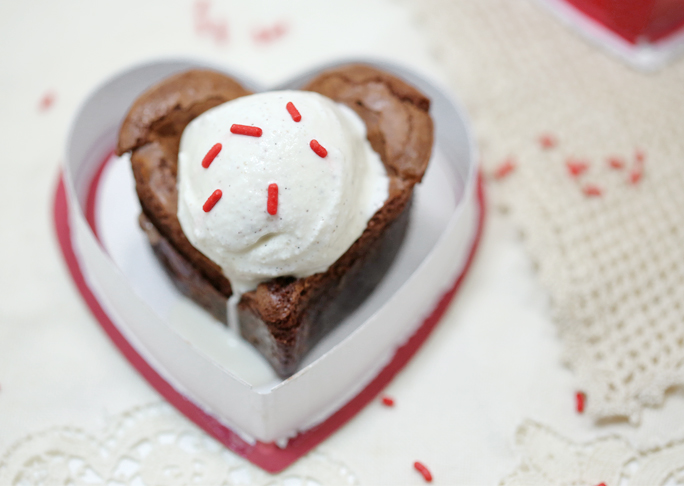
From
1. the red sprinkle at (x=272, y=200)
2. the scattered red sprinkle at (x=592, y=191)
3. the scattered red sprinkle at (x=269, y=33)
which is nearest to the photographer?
the red sprinkle at (x=272, y=200)

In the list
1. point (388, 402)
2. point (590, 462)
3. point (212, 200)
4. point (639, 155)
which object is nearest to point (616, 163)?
point (639, 155)

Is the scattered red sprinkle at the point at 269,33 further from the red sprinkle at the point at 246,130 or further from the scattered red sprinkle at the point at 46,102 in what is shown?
the red sprinkle at the point at 246,130

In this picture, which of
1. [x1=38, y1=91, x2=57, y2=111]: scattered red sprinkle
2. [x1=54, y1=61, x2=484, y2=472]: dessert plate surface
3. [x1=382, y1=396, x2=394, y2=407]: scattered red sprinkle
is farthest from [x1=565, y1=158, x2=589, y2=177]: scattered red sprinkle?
[x1=38, y1=91, x2=57, y2=111]: scattered red sprinkle

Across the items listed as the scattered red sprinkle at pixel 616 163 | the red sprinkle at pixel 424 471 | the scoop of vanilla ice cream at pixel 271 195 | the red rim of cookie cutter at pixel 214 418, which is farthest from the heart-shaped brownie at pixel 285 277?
the scattered red sprinkle at pixel 616 163

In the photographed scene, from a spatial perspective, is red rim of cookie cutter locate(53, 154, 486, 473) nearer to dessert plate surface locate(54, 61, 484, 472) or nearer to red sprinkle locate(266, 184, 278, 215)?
dessert plate surface locate(54, 61, 484, 472)

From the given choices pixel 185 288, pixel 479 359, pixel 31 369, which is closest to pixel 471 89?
pixel 479 359

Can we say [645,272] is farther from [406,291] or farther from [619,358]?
[406,291]
